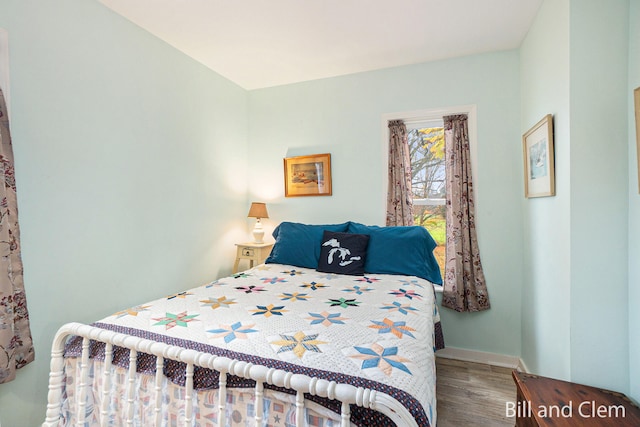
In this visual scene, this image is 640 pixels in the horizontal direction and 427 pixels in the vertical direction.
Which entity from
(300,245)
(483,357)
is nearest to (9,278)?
(300,245)

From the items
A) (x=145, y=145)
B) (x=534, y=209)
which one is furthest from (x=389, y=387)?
(x=145, y=145)

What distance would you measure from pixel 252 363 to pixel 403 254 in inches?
64.0

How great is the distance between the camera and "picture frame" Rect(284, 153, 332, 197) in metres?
3.19

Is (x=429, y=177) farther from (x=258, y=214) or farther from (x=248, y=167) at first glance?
(x=248, y=167)

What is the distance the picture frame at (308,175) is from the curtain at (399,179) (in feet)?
2.03

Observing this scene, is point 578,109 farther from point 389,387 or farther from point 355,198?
point 355,198

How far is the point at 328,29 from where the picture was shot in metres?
2.31

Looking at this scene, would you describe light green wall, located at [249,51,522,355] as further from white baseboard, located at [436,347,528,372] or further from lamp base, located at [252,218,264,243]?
lamp base, located at [252,218,264,243]

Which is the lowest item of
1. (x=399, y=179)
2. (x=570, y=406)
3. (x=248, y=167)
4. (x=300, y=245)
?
(x=570, y=406)

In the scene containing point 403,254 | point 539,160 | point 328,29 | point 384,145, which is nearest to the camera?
point 539,160

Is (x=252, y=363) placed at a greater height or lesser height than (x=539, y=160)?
lesser

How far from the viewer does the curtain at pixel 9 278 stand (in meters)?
1.52

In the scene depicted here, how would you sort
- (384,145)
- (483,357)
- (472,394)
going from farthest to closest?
(384,145) < (483,357) < (472,394)

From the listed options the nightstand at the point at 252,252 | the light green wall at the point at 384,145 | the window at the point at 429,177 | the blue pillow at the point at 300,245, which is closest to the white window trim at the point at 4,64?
the blue pillow at the point at 300,245
